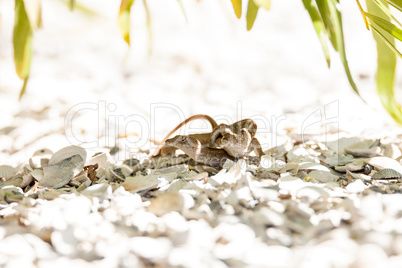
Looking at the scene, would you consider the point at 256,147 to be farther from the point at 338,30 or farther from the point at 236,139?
the point at 338,30

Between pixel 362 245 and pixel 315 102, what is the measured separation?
3.52ft

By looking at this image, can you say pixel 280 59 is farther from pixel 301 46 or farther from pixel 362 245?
pixel 362 245

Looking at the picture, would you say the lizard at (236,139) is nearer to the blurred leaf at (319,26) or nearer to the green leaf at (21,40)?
the blurred leaf at (319,26)

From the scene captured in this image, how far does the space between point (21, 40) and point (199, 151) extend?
0.32m

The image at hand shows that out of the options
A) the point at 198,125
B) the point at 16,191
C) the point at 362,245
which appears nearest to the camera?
the point at 362,245

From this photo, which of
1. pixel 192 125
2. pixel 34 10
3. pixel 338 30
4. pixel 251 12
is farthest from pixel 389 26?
pixel 192 125

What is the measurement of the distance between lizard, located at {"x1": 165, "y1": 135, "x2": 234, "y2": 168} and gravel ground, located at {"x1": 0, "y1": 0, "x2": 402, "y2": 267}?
8 cm

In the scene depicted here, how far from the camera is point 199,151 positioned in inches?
28.8

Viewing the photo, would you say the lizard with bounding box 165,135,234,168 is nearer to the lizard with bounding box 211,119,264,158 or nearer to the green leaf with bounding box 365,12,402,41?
the lizard with bounding box 211,119,264,158

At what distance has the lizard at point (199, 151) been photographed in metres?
0.73

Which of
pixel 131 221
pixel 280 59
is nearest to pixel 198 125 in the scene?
pixel 131 221

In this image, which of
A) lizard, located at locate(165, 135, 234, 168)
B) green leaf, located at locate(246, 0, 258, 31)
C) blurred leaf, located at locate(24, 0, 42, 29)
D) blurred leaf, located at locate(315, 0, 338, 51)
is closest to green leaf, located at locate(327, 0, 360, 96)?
blurred leaf, located at locate(315, 0, 338, 51)

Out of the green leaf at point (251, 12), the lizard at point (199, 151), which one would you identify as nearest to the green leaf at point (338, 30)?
the green leaf at point (251, 12)

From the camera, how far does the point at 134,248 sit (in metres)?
0.43
